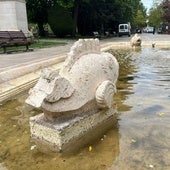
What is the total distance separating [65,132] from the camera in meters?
3.83

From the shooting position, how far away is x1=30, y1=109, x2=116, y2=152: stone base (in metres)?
3.82

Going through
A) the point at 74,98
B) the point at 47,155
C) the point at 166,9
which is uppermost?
the point at 166,9

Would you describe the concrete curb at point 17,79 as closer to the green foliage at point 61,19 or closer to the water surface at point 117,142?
the water surface at point 117,142

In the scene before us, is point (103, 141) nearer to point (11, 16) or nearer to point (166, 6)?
point (11, 16)

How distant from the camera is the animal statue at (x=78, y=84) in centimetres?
362

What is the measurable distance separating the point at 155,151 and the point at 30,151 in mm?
1636

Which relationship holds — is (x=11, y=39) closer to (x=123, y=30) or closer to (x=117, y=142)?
(x=117, y=142)

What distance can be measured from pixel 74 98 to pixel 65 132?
47 cm

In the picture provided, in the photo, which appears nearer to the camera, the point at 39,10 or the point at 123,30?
the point at 39,10

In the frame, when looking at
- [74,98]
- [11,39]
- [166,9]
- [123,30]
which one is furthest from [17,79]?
[166,9]

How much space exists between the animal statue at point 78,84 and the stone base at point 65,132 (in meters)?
0.12

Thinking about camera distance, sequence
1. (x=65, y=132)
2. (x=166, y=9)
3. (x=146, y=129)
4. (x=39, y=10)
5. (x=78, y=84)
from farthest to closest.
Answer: (x=166, y=9), (x=39, y=10), (x=146, y=129), (x=78, y=84), (x=65, y=132)

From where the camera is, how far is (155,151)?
12.6 feet

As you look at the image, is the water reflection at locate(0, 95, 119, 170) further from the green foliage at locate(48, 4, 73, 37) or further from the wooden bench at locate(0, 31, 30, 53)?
the green foliage at locate(48, 4, 73, 37)
